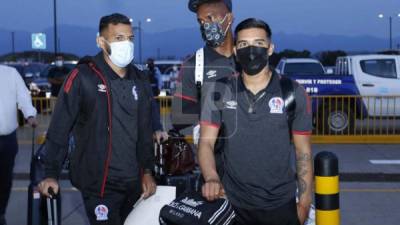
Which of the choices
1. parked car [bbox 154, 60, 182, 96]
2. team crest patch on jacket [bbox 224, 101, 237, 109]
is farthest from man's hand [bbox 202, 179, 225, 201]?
parked car [bbox 154, 60, 182, 96]

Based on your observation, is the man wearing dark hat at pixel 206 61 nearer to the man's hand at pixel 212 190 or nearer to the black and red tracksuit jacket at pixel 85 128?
the black and red tracksuit jacket at pixel 85 128

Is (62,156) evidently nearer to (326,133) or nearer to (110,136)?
(110,136)

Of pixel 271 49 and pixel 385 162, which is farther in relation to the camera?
pixel 385 162

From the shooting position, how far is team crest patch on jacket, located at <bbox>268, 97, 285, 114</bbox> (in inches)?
147

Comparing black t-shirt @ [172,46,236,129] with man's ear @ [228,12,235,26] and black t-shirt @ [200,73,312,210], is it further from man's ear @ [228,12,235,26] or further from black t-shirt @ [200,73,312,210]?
black t-shirt @ [200,73,312,210]

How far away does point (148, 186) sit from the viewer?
4.61m

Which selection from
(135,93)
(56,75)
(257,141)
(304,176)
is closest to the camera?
(257,141)

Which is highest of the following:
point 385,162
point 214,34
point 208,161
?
point 214,34

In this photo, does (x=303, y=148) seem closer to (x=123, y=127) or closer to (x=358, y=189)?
(x=123, y=127)

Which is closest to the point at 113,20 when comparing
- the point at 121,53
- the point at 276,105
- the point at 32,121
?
the point at 121,53

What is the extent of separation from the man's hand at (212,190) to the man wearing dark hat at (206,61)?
0.89m

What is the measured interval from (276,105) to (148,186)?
126 centimetres

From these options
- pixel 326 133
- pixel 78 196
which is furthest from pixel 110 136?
pixel 326 133

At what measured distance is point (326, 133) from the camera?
15602 mm
